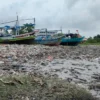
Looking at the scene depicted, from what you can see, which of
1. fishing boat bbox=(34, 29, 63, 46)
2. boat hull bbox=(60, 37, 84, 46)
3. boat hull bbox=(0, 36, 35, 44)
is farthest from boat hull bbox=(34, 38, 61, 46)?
boat hull bbox=(60, 37, 84, 46)

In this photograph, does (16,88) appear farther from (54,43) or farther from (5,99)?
(54,43)

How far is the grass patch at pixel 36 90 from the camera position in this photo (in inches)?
254

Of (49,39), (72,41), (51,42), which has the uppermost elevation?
(49,39)

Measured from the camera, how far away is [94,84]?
8.56 metres

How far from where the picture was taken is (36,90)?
6.83 metres

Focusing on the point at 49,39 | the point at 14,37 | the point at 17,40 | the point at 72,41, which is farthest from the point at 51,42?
the point at 17,40

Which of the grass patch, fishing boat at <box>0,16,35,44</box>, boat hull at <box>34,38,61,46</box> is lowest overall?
the grass patch

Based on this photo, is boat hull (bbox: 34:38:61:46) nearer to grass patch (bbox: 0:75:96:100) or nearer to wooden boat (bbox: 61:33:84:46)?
wooden boat (bbox: 61:33:84:46)

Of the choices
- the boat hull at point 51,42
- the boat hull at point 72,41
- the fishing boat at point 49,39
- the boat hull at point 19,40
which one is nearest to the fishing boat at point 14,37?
the boat hull at point 19,40

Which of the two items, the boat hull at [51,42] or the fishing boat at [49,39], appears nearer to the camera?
the fishing boat at [49,39]

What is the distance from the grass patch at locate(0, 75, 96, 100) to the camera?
6.44m

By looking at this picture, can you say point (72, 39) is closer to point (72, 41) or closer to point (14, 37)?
point (72, 41)

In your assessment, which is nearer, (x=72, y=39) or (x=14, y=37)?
(x=14, y=37)

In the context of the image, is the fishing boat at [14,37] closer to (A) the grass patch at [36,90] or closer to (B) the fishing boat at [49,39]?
(B) the fishing boat at [49,39]
